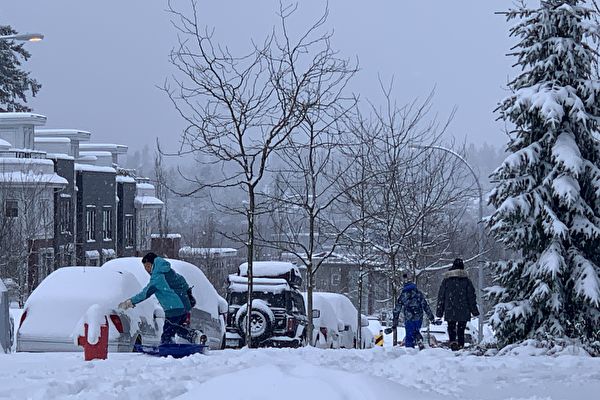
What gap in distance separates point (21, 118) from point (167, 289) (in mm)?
35366

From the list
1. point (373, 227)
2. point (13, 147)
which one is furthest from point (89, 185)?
point (373, 227)

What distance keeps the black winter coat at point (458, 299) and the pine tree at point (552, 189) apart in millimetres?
985

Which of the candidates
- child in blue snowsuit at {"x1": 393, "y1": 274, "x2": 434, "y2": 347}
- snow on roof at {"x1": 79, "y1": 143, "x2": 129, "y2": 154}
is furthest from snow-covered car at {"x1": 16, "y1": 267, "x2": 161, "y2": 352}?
snow on roof at {"x1": 79, "y1": 143, "x2": 129, "y2": 154}

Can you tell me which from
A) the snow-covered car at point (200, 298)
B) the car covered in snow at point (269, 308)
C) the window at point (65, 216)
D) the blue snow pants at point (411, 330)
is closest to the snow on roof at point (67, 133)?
the window at point (65, 216)

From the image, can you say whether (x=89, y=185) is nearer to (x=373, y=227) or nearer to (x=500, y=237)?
(x=373, y=227)

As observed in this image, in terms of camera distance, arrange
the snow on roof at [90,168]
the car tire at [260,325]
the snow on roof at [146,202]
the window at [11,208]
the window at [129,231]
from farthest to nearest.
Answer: the snow on roof at [146,202]
the window at [129,231]
the snow on roof at [90,168]
the window at [11,208]
the car tire at [260,325]

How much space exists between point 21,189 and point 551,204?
95.1 ft

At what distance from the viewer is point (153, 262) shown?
12.5 m

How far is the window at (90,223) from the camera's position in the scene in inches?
2007

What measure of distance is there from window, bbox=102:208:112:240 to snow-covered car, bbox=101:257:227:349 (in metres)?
34.0

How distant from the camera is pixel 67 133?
50.5 meters

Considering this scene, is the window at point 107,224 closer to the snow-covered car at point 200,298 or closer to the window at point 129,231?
the window at point 129,231

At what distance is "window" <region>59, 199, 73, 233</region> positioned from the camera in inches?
1820

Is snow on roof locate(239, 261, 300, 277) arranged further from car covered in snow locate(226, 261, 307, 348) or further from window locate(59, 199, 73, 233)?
window locate(59, 199, 73, 233)
